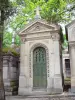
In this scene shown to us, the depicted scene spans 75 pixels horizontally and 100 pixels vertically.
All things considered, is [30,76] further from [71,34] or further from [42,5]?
[42,5]

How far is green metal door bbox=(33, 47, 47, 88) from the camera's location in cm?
1366

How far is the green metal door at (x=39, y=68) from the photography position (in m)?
13.7

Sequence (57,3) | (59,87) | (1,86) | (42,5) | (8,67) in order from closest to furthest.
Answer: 1. (1,86)
2. (59,87)
3. (8,67)
4. (57,3)
5. (42,5)

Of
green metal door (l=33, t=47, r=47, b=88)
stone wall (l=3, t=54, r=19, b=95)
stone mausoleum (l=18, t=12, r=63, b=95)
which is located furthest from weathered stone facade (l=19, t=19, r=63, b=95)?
stone wall (l=3, t=54, r=19, b=95)

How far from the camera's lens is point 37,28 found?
14141mm

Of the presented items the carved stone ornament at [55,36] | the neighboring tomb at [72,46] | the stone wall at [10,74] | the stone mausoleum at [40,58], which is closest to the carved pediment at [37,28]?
the stone mausoleum at [40,58]

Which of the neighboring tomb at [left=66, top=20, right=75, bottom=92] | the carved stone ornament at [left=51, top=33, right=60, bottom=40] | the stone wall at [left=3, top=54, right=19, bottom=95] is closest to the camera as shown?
the neighboring tomb at [left=66, top=20, right=75, bottom=92]

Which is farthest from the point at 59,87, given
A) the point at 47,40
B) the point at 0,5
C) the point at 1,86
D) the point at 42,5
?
the point at 42,5

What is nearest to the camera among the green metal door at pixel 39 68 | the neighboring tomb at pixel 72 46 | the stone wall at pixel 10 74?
the neighboring tomb at pixel 72 46

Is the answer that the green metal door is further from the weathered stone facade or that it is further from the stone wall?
the stone wall

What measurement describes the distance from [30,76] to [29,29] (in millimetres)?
3688

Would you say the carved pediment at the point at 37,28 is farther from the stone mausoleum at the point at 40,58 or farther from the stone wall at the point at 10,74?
the stone wall at the point at 10,74

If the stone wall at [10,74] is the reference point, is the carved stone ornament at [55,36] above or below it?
above

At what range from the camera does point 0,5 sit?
1047 cm
